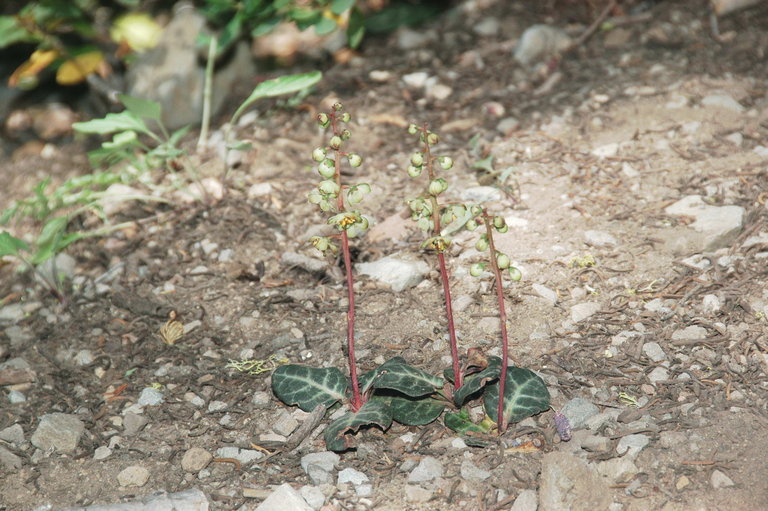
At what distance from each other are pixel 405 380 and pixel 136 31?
3.54 meters

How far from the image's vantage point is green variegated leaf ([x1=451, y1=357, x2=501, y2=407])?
8.55 ft

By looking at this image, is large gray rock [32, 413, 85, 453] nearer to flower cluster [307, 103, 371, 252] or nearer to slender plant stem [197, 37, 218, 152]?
flower cluster [307, 103, 371, 252]

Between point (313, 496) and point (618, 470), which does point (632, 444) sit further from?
point (313, 496)

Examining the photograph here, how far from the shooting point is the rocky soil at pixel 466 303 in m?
2.50

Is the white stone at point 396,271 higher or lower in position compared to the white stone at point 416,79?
lower

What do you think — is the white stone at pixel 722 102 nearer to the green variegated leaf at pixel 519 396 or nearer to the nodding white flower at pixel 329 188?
the green variegated leaf at pixel 519 396

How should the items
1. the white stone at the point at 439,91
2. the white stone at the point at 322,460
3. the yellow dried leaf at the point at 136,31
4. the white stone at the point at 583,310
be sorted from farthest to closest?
the yellow dried leaf at the point at 136,31
the white stone at the point at 439,91
the white stone at the point at 583,310
the white stone at the point at 322,460

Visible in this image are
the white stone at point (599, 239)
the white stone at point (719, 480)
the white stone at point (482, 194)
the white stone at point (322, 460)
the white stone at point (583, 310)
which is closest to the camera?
the white stone at point (719, 480)

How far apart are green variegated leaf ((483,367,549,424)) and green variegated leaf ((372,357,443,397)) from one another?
7.6 inches

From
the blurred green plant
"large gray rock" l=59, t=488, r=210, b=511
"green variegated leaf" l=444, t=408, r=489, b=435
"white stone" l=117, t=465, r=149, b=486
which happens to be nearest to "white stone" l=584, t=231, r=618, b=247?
"green variegated leaf" l=444, t=408, r=489, b=435

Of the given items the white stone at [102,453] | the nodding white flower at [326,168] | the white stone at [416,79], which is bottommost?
the white stone at [102,453]

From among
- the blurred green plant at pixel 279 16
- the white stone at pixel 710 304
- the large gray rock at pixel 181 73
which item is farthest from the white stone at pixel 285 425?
the large gray rock at pixel 181 73

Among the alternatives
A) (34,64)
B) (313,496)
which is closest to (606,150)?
(313,496)

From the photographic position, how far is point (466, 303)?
10.4ft
